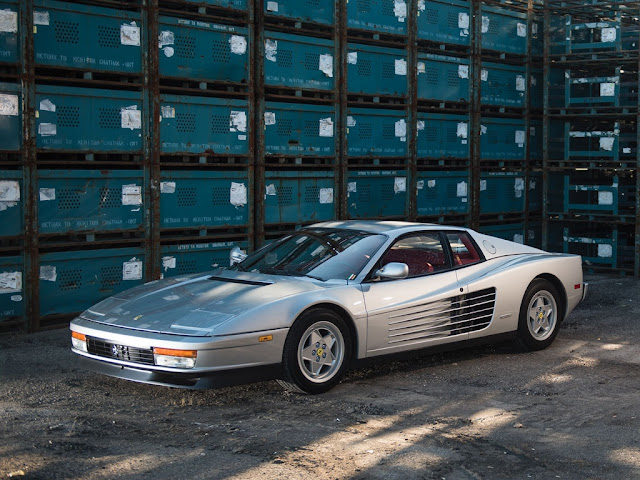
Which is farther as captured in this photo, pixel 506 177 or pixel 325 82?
pixel 506 177

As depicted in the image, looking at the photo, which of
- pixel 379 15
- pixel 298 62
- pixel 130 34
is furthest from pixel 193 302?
pixel 379 15

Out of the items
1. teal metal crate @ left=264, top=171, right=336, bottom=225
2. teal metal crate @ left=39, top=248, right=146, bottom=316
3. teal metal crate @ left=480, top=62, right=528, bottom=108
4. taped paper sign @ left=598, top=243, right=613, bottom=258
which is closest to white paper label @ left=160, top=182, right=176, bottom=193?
teal metal crate @ left=39, top=248, right=146, bottom=316

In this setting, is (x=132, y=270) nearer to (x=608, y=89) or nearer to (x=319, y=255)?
(x=319, y=255)

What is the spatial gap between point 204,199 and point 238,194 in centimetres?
52

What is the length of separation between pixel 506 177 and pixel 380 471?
35.8ft

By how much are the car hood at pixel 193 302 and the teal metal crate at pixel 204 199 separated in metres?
3.26

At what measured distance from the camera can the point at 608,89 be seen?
48.3 ft

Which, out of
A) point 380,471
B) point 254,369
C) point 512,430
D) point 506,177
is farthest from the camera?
point 506,177

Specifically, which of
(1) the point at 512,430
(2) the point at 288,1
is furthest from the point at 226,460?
(2) the point at 288,1

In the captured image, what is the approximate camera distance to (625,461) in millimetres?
5172

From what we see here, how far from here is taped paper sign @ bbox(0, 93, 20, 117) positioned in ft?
30.6

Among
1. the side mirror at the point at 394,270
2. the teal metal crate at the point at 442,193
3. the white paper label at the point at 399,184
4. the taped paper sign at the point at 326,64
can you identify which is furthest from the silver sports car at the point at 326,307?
the teal metal crate at the point at 442,193

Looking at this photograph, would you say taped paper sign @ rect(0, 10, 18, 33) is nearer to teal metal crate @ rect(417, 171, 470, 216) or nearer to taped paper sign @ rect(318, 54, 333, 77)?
taped paper sign @ rect(318, 54, 333, 77)

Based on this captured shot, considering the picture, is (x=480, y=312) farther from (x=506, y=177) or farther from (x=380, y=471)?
(x=506, y=177)
